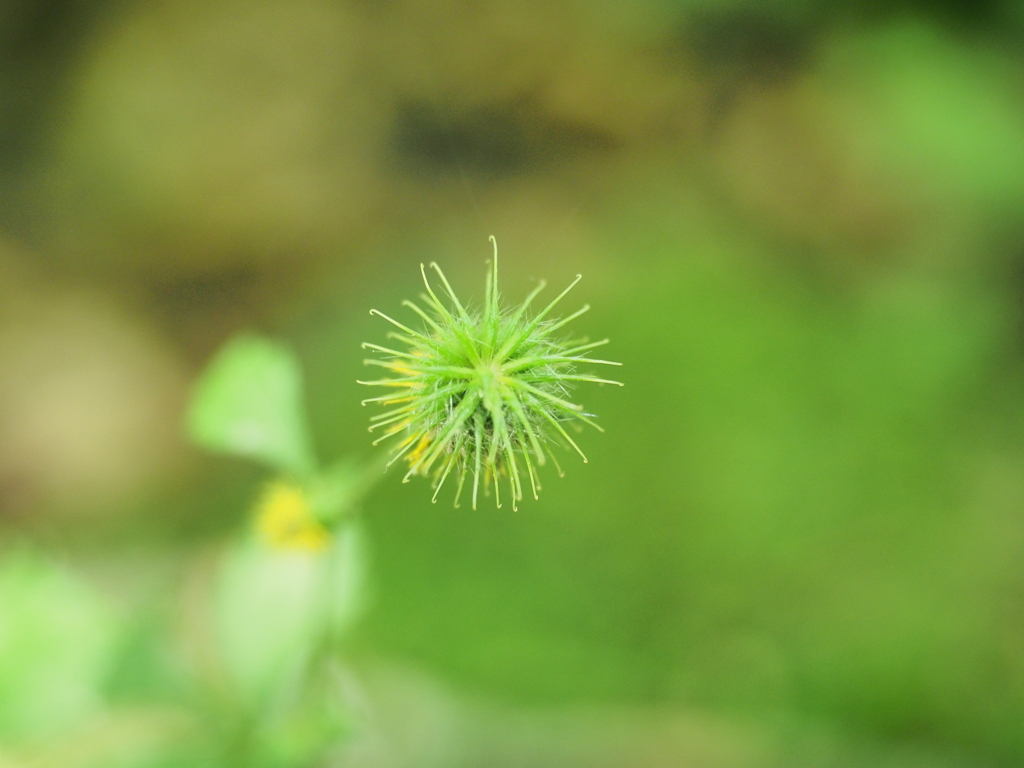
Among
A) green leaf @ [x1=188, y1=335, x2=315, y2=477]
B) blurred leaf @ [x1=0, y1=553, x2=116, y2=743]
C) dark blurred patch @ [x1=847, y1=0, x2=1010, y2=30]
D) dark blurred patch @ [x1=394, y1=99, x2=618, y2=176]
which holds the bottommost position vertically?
blurred leaf @ [x1=0, y1=553, x2=116, y2=743]

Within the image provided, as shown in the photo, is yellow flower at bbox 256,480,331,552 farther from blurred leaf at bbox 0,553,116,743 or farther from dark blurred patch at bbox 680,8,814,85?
dark blurred patch at bbox 680,8,814,85

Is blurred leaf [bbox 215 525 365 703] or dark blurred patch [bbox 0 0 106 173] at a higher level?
dark blurred patch [bbox 0 0 106 173]

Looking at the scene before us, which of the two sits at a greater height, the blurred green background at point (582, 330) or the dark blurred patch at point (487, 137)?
the dark blurred patch at point (487, 137)

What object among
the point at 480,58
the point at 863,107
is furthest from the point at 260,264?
the point at 863,107

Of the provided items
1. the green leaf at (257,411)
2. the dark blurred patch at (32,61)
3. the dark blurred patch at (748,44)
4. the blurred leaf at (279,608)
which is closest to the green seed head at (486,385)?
the green leaf at (257,411)

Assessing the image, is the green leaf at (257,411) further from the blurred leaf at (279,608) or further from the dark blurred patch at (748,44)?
the dark blurred patch at (748,44)

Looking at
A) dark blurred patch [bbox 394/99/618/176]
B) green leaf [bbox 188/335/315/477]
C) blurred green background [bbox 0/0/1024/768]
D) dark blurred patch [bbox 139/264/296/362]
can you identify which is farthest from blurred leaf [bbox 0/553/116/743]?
dark blurred patch [bbox 394/99/618/176]

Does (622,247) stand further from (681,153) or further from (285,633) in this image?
(285,633)
